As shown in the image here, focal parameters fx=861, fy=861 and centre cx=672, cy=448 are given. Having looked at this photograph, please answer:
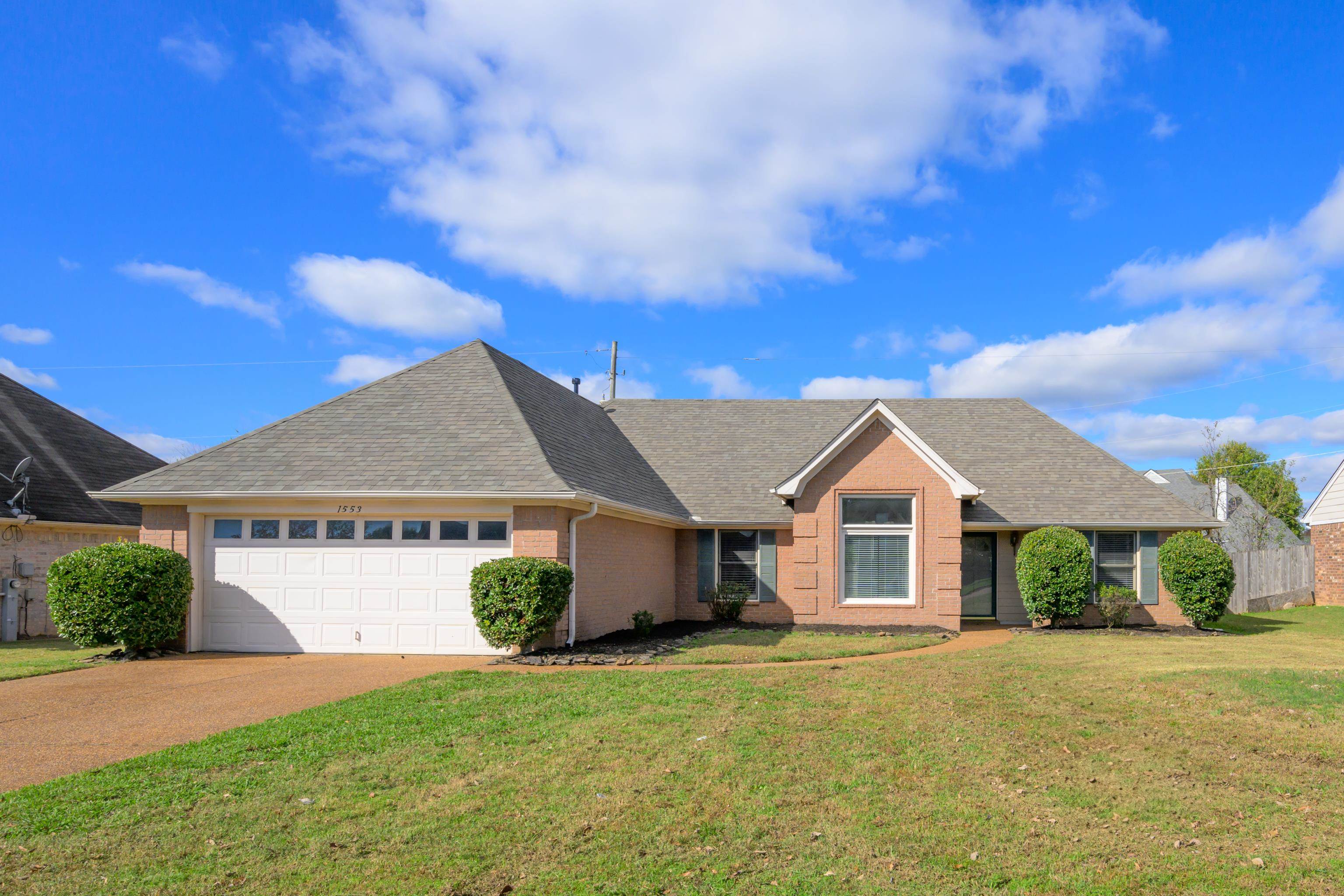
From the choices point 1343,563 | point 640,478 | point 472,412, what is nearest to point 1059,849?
point 472,412

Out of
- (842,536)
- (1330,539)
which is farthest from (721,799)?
(1330,539)

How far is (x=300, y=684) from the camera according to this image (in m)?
11.3

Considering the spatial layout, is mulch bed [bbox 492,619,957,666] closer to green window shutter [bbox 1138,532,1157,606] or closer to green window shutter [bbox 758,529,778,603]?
green window shutter [bbox 758,529,778,603]

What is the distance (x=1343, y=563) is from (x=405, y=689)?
97.2ft

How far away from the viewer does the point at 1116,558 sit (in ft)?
66.2

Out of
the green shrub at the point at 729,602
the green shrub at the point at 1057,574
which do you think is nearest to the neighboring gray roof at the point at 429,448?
the green shrub at the point at 729,602

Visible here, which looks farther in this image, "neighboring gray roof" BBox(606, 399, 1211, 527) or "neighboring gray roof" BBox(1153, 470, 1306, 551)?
"neighboring gray roof" BBox(1153, 470, 1306, 551)

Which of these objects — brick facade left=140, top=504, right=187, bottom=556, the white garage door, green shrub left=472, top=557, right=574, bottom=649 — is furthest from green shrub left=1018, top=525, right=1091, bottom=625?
brick facade left=140, top=504, right=187, bottom=556

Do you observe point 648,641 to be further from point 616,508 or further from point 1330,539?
point 1330,539

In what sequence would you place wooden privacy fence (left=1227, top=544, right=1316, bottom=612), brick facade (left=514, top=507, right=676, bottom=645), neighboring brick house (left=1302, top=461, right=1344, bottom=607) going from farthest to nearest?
neighboring brick house (left=1302, top=461, right=1344, bottom=607)
wooden privacy fence (left=1227, top=544, right=1316, bottom=612)
brick facade (left=514, top=507, right=676, bottom=645)

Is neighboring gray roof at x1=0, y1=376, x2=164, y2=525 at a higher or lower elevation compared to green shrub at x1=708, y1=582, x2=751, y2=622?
higher

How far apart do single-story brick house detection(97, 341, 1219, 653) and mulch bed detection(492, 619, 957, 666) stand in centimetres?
Answer: 33

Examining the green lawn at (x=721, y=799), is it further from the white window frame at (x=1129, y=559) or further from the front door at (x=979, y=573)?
the front door at (x=979, y=573)

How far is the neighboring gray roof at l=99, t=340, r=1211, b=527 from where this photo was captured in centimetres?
1477
